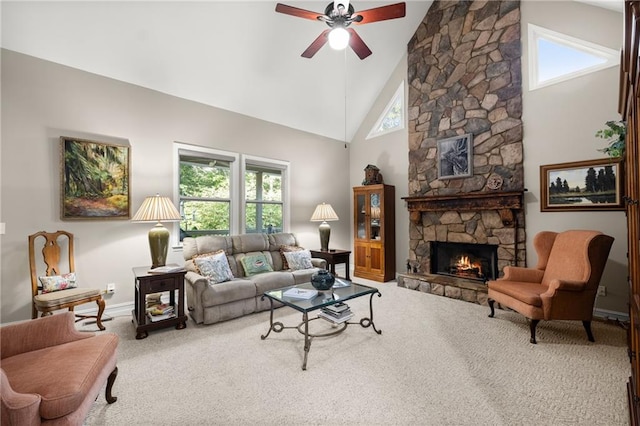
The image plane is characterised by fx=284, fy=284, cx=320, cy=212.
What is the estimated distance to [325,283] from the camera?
2.90 metres

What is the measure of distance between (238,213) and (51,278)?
242 centimetres

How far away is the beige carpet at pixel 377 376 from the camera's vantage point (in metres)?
1.79

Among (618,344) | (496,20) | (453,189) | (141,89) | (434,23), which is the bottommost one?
(618,344)

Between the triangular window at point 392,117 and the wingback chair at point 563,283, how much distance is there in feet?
11.0

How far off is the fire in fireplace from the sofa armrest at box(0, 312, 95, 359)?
189 inches

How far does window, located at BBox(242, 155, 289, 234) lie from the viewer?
16.5 ft

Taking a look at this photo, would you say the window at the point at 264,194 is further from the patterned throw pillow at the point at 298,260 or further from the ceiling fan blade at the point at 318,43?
the ceiling fan blade at the point at 318,43

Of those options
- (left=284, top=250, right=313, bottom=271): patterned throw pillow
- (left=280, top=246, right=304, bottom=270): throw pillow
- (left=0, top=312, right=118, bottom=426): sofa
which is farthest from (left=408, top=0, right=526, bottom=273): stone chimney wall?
(left=0, top=312, right=118, bottom=426): sofa

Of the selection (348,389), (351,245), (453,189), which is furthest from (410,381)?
(351,245)

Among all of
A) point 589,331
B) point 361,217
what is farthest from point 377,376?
point 361,217

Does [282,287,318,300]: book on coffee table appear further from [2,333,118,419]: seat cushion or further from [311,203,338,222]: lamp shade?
[311,203,338,222]: lamp shade

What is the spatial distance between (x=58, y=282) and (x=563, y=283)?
16.6 ft

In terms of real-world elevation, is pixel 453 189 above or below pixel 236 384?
above

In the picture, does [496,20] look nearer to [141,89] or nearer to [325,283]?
[325,283]
